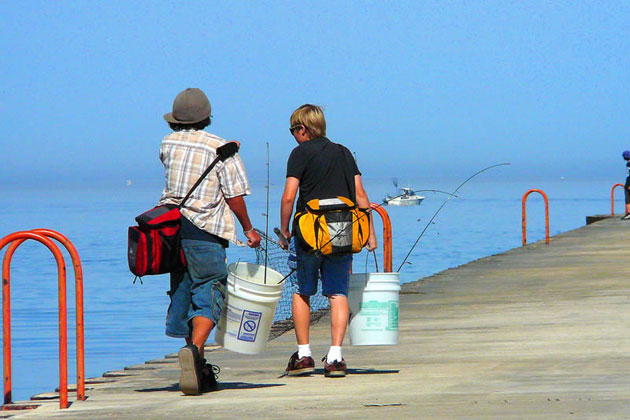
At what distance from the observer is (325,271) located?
8.05 metres

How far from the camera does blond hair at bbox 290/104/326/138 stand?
8.04 metres

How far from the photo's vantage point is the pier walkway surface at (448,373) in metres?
6.71

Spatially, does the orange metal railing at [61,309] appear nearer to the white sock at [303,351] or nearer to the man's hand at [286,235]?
the man's hand at [286,235]

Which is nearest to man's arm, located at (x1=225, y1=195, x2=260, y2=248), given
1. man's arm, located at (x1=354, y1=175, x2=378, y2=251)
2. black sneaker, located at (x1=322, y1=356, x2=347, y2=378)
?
man's arm, located at (x1=354, y1=175, x2=378, y2=251)

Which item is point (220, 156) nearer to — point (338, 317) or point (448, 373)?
point (338, 317)

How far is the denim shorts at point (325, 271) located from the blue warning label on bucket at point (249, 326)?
0.59 metres

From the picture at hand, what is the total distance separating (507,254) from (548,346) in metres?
11.1

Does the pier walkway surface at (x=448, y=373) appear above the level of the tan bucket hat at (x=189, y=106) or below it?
below

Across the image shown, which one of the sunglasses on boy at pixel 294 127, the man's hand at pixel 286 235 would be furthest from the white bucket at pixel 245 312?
the sunglasses on boy at pixel 294 127

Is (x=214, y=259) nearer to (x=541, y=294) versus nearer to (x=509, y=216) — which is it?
(x=541, y=294)

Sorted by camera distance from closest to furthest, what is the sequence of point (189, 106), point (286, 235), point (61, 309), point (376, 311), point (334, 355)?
point (61, 309), point (189, 106), point (286, 235), point (334, 355), point (376, 311)

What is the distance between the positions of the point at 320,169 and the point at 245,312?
3.37ft

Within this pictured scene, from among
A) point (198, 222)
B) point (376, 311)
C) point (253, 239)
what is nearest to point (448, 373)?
point (376, 311)

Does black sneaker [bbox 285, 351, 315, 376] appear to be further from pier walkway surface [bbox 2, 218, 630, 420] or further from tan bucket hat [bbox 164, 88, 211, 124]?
tan bucket hat [bbox 164, 88, 211, 124]
